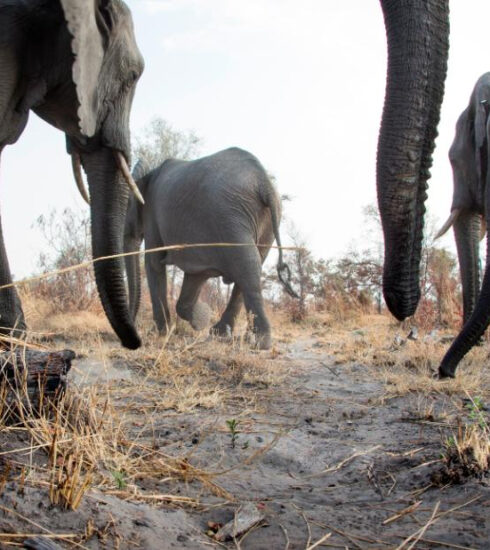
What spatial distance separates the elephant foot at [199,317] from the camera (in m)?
9.02

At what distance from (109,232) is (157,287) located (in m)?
4.96

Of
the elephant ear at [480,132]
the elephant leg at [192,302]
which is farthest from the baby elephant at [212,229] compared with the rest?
the elephant ear at [480,132]

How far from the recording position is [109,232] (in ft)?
13.2

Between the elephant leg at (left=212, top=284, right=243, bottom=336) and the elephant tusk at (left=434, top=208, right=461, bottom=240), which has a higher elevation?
A: the elephant tusk at (left=434, top=208, right=461, bottom=240)

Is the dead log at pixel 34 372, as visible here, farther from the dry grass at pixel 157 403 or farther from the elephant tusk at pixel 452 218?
the elephant tusk at pixel 452 218

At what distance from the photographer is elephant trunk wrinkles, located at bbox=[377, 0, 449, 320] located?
1841 millimetres

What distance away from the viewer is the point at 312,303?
503 inches

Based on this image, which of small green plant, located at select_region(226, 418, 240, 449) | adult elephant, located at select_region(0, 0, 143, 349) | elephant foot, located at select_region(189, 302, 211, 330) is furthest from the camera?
elephant foot, located at select_region(189, 302, 211, 330)

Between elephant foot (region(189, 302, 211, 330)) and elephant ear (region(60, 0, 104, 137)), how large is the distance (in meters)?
5.44

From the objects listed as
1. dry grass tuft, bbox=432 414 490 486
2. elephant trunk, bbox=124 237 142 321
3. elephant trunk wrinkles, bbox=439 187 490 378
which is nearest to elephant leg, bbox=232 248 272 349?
elephant trunk, bbox=124 237 142 321

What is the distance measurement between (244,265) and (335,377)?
2.21m

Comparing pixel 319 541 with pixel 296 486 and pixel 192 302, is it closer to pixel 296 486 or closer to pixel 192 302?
pixel 296 486

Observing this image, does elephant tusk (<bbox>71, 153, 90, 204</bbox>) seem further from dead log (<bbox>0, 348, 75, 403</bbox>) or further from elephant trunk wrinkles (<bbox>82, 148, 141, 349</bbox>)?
dead log (<bbox>0, 348, 75, 403</bbox>)

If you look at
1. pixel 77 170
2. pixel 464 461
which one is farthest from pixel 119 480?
pixel 77 170
